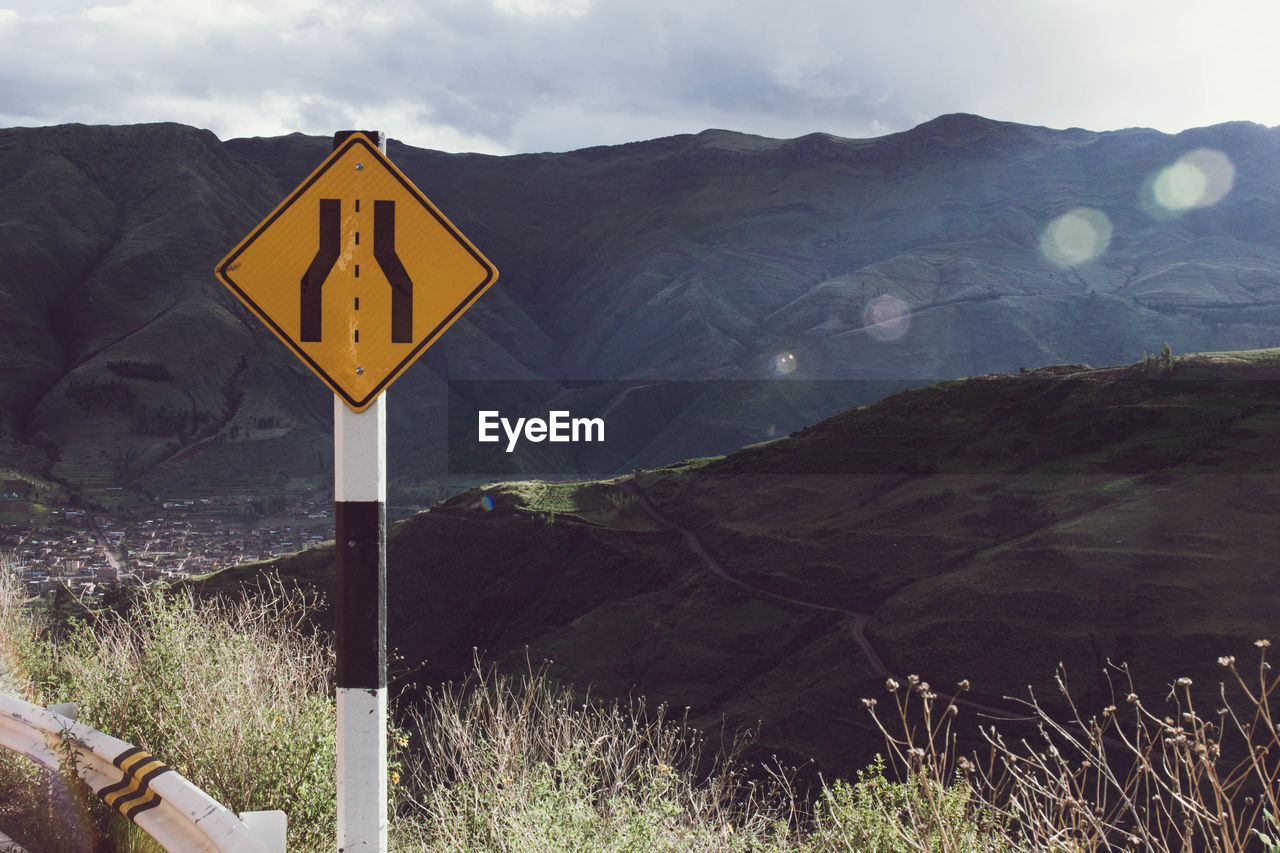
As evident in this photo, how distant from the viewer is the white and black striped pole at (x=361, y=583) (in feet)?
10.6

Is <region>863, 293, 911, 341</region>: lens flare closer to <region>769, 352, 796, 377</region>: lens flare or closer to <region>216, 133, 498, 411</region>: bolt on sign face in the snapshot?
<region>769, 352, 796, 377</region>: lens flare

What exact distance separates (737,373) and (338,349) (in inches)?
4811

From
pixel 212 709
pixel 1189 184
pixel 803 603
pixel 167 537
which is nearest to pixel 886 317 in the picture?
pixel 167 537

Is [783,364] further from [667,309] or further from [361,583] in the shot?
[361,583]

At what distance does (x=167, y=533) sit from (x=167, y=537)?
2.92 m

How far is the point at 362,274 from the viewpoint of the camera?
3.43m

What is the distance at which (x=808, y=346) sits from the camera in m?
121

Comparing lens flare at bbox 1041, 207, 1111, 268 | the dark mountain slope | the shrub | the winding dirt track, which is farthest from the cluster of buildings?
lens flare at bbox 1041, 207, 1111, 268

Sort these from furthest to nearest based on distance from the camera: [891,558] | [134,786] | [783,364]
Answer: [783,364] → [891,558] → [134,786]

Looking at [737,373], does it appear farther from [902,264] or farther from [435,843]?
[435,843]

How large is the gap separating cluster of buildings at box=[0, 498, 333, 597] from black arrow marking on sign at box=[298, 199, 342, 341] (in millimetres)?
69287

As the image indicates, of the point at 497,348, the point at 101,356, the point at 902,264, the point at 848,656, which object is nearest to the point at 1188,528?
the point at 848,656

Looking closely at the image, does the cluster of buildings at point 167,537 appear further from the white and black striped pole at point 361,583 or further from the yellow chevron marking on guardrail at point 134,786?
the white and black striped pole at point 361,583

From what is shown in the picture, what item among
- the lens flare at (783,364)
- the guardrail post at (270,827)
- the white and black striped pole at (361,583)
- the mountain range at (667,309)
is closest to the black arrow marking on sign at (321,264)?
the white and black striped pole at (361,583)
